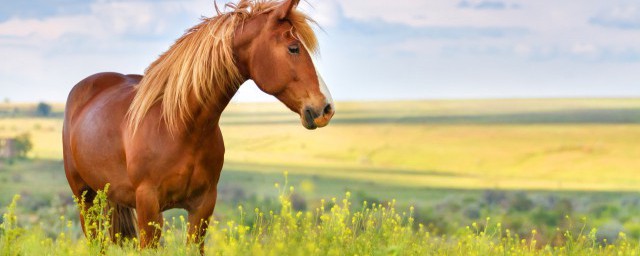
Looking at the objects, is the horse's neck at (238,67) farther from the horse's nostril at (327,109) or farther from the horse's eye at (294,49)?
the horse's nostril at (327,109)

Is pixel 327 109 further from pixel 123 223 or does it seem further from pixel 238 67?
pixel 123 223

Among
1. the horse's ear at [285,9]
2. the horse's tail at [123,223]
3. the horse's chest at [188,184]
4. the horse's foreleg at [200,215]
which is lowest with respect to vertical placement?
the horse's tail at [123,223]

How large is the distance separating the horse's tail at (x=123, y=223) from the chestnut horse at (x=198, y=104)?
872 millimetres

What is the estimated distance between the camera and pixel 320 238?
7.57 metres

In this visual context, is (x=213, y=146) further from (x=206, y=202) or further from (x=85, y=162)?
(x=85, y=162)

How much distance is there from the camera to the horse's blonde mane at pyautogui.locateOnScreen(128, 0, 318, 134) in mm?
7539

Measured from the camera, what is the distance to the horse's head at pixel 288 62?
280 inches

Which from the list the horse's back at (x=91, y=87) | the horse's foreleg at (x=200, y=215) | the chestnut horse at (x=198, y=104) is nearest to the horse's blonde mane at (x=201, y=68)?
→ the chestnut horse at (x=198, y=104)

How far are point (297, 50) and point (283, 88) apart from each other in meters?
0.32

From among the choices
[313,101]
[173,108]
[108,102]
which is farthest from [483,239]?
[108,102]

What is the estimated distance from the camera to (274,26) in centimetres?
A: 739

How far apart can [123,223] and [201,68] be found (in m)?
2.50

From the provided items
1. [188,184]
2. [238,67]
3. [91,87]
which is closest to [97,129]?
[91,87]

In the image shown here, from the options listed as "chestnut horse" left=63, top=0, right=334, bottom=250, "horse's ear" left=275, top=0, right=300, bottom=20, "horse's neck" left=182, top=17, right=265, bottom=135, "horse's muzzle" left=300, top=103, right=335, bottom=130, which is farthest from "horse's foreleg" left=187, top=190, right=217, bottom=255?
"horse's ear" left=275, top=0, right=300, bottom=20
